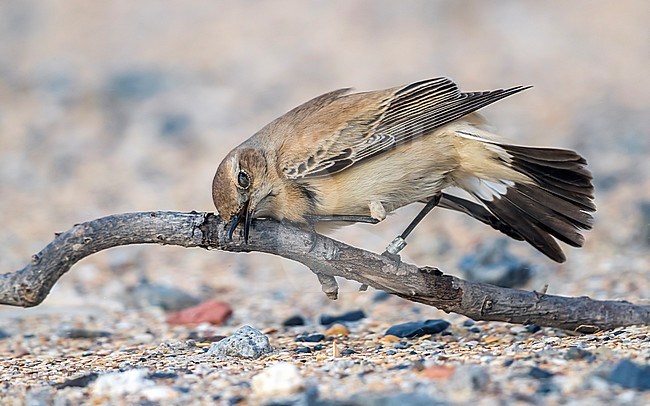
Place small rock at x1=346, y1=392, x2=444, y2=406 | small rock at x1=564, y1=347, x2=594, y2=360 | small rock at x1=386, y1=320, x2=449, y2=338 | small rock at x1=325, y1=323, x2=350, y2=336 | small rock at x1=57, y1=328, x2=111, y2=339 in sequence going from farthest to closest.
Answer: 1. small rock at x1=57, y1=328, x2=111, y2=339
2. small rock at x1=325, y1=323, x2=350, y2=336
3. small rock at x1=386, y1=320, x2=449, y2=338
4. small rock at x1=564, y1=347, x2=594, y2=360
5. small rock at x1=346, y1=392, x2=444, y2=406

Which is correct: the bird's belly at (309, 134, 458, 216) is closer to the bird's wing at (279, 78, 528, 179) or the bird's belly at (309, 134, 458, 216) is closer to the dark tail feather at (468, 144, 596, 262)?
the bird's wing at (279, 78, 528, 179)

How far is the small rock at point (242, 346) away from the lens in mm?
4680

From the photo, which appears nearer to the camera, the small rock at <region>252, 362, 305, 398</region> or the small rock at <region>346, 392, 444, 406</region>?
the small rock at <region>346, 392, 444, 406</region>

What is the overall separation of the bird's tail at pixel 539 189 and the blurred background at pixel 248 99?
160 cm

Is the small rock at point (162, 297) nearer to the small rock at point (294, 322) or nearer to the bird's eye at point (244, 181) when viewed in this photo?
the small rock at point (294, 322)

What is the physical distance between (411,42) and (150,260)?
267 inches

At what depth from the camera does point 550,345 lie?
4598 mm

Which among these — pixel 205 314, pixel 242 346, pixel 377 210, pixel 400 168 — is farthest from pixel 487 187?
pixel 205 314

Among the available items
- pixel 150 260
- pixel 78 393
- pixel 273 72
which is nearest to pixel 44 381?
pixel 78 393

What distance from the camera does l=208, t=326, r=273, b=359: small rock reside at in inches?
184

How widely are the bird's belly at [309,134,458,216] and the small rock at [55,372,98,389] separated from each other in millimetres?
1652

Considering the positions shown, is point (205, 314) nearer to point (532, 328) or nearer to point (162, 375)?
point (162, 375)

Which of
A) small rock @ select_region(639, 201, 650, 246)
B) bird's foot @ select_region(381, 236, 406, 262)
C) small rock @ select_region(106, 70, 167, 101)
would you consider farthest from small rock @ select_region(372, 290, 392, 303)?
small rock @ select_region(106, 70, 167, 101)

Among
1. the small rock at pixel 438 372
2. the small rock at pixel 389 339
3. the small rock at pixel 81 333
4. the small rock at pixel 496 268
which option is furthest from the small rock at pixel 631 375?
the small rock at pixel 81 333
